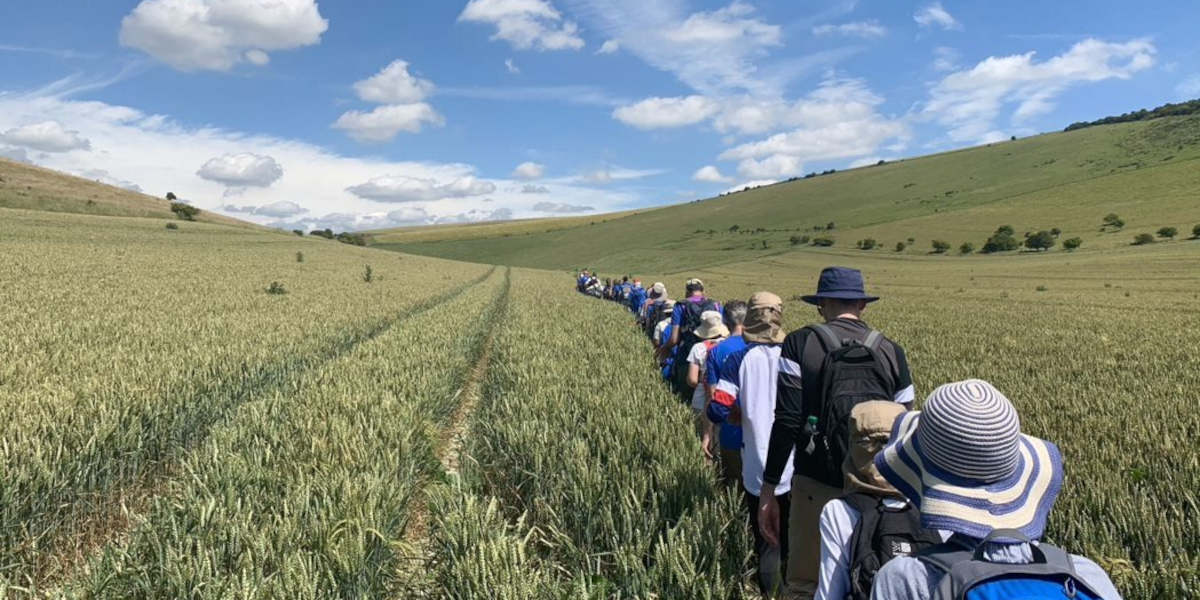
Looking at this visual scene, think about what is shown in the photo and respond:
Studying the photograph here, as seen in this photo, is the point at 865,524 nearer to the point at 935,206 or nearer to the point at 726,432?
the point at 726,432

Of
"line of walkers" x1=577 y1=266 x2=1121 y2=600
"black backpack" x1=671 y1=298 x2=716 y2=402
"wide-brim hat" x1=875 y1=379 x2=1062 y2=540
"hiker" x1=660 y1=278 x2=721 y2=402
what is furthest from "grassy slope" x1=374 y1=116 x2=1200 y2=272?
"wide-brim hat" x1=875 y1=379 x2=1062 y2=540

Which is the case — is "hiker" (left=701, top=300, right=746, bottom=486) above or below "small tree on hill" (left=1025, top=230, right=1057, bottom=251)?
below

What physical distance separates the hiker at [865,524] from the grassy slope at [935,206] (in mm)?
59310

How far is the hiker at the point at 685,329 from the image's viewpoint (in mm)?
6648

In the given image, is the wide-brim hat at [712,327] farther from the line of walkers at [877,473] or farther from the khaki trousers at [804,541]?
the khaki trousers at [804,541]

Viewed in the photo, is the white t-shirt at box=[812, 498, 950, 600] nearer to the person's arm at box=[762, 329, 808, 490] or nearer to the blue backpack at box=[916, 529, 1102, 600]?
the blue backpack at box=[916, 529, 1102, 600]

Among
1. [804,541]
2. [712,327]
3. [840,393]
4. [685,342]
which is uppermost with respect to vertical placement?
[840,393]

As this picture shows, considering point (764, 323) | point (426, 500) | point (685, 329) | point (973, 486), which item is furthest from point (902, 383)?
point (685, 329)

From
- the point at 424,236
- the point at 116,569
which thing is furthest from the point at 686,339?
the point at 424,236

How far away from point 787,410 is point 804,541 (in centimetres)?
64

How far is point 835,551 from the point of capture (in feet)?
5.98

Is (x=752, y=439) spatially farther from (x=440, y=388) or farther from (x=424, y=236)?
(x=424, y=236)

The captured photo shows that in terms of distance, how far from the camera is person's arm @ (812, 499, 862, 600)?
179cm

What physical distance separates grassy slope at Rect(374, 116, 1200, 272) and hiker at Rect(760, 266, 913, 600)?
58.5 m
